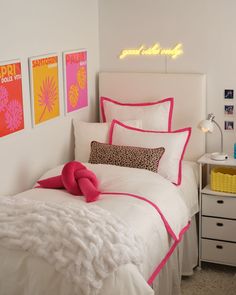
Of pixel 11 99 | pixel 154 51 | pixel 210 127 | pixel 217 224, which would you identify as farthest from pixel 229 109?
pixel 11 99

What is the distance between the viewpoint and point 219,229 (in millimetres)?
3613

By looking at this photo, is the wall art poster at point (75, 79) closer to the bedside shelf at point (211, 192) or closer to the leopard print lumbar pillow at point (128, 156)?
the leopard print lumbar pillow at point (128, 156)

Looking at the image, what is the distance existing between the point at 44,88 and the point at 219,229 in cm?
152

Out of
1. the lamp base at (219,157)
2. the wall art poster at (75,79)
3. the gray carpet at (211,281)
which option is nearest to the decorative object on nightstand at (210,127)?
the lamp base at (219,157)

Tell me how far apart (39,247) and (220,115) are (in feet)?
6.50

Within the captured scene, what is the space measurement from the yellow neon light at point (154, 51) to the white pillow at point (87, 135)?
0.57 metres

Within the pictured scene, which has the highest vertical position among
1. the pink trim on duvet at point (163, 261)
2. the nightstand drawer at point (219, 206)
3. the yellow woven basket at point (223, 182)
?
the yellow woven basket at point (223, 182)

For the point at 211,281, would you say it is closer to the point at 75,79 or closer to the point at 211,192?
the point at 211,192

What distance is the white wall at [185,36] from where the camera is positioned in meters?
3.75

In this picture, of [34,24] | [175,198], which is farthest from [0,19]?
[175,198]

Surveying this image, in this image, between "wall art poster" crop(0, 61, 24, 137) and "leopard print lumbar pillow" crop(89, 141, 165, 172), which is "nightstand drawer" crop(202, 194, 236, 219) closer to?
"leopard print lumbar pillow" crop(89, 141, 165, 172)

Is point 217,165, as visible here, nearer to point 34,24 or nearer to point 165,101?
point 165,101

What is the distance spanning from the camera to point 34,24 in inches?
131

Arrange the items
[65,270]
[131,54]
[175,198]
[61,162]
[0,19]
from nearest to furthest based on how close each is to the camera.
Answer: [65,270], [0,19], [175,198], [61,162], [131,54]
